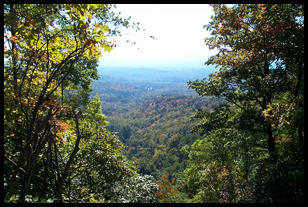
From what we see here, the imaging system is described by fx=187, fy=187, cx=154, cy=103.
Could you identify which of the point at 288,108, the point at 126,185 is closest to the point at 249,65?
the point at 288,108

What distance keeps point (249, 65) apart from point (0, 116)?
7.28 metres

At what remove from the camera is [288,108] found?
452cm

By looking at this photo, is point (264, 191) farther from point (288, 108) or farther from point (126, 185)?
point (126, 185)

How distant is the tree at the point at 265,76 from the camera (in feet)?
15.1

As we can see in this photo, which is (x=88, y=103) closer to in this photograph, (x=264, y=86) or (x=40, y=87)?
(x=40, y=87)

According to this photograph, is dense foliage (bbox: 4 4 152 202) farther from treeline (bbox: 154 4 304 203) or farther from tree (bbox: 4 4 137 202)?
treeline (bbox: 154 4 304 203)

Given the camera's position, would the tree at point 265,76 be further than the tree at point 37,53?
Yes

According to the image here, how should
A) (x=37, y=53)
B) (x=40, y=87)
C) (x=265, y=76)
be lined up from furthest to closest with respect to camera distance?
1. (x=265, y=76)
2. (x=40, y=87)
3. (x=37, y=53)

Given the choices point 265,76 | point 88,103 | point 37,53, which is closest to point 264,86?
point 265,76

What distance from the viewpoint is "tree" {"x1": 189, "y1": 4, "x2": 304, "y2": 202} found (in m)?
4.60

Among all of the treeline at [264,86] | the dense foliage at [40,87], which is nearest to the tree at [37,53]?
the dense foliage at [40,87]

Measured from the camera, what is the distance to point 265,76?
720 centimetres

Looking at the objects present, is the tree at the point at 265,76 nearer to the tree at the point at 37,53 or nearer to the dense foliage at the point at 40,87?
the dense foliage at the point at 40,87

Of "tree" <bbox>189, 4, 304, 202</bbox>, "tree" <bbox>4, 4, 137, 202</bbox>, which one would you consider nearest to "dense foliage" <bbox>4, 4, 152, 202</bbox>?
"tree" <bbox>4, 4, 137, 202</bbox>
